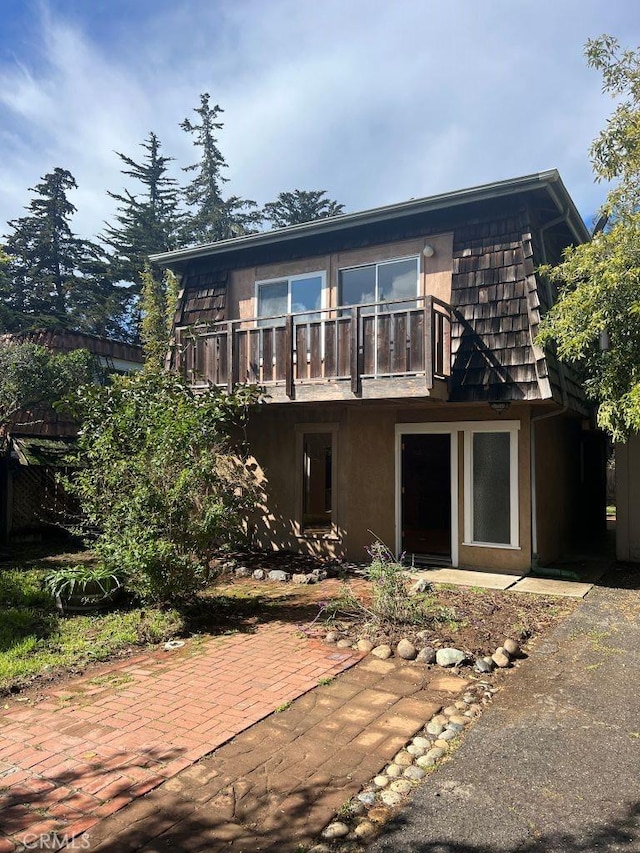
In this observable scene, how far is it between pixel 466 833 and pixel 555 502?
858 centimetres

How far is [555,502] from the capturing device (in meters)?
10.3

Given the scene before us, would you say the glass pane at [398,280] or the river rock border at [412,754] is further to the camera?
the glass pane at [398,280]

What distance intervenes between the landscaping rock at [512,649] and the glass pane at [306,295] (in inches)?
253

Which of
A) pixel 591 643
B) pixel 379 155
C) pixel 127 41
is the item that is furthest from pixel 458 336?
pixel 379 155

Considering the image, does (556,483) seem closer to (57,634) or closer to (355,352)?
(355,352)

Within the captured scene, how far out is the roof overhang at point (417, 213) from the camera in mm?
7918

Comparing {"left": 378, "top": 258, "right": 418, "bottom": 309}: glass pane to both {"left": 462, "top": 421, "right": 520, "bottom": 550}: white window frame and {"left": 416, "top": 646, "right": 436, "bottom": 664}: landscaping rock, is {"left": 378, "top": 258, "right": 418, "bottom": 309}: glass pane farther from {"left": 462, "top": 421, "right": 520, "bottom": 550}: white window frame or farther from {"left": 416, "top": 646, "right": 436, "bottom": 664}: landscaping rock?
{"left": 416, "top": 646, "right": 436, "bottom": 664}: landscaping rock

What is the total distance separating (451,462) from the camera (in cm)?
920

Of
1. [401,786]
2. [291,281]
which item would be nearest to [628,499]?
[291,281]

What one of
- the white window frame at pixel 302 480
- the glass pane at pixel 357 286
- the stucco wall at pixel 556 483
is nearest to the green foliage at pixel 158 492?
the white window frame at pixel 302 480

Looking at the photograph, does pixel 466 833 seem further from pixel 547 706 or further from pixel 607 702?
pixel 607 702

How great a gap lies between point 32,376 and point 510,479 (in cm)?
981

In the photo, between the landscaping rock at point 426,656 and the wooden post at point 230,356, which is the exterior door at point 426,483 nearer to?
the wooden post at point 230,356

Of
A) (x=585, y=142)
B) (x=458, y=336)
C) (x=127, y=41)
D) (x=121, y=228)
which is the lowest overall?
(x=458, y=336)
